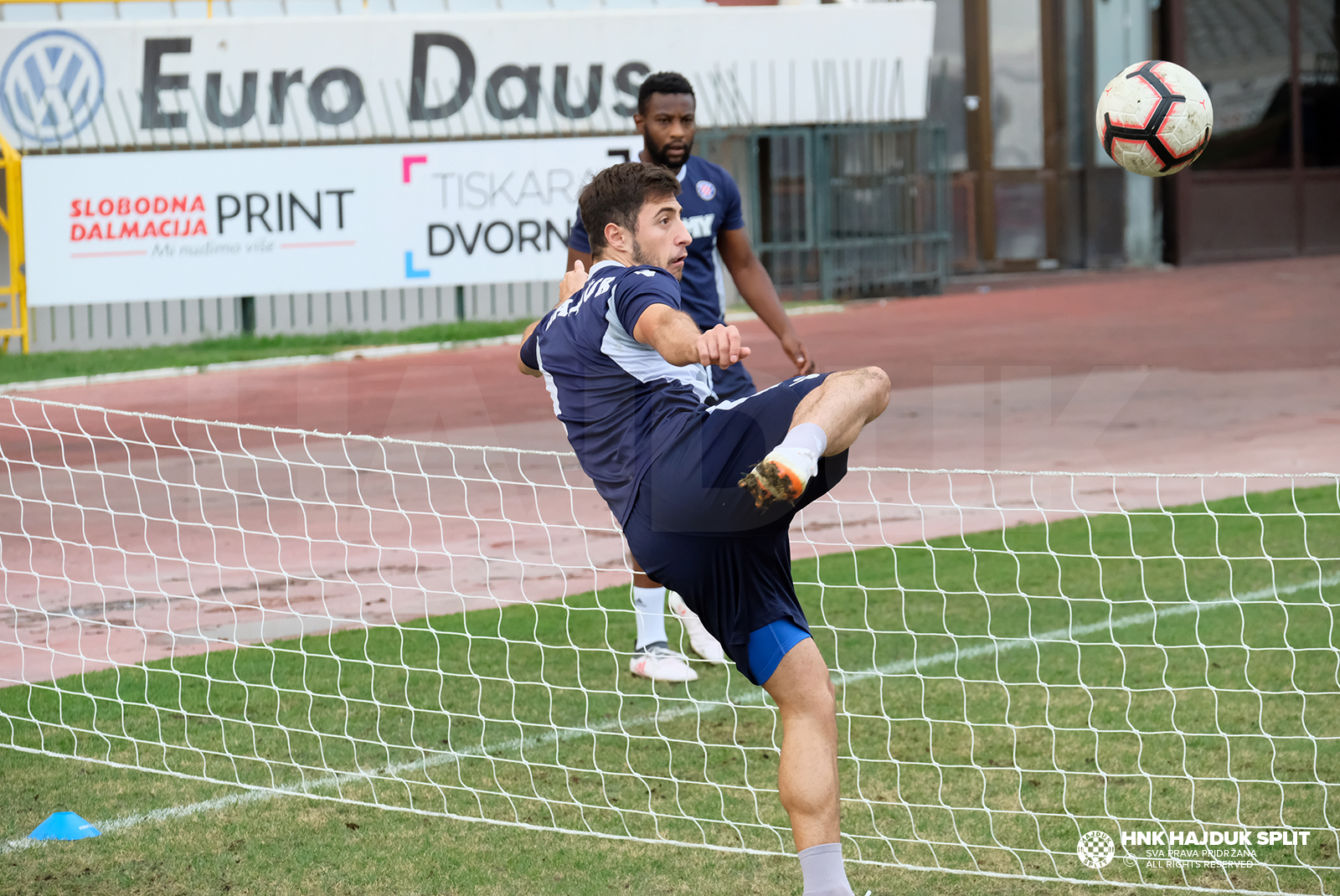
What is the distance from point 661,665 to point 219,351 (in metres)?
12.5

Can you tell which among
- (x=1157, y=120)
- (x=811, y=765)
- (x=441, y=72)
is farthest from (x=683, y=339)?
(x=441, y=72)

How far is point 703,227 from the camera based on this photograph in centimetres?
633

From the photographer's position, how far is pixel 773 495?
10.8 feet

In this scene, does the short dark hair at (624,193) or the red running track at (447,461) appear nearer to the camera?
the short dark hair at (624,193)

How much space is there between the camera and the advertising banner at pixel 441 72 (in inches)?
709

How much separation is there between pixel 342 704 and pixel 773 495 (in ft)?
9.93

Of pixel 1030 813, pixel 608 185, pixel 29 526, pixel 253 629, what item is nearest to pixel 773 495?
pixel 608 185

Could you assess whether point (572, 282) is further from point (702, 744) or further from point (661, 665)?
point (661, 665)

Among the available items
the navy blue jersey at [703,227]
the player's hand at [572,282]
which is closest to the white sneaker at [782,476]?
the player's hand at [572,282]

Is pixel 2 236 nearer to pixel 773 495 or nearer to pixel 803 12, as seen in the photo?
pixel 803 12

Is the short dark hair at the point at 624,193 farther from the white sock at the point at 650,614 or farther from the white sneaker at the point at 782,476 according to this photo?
the white sock at the point at 650,614

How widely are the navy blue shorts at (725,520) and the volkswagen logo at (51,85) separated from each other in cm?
1627

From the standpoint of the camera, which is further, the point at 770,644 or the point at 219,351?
the point at 219,351

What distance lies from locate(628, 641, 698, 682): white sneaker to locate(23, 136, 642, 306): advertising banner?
1286 cm
